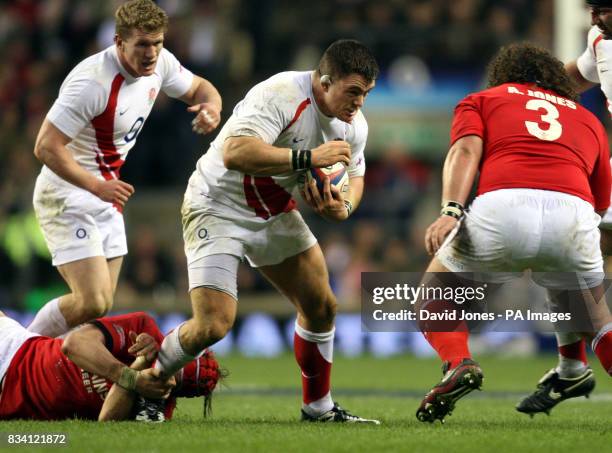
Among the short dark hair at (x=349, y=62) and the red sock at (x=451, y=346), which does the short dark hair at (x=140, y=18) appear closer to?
the short dark hair at (x=349, y=62)

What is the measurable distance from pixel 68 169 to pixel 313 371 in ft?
6.45

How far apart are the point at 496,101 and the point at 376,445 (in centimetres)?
200

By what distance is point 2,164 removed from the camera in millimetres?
18156

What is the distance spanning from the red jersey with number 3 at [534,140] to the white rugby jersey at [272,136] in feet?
2.63

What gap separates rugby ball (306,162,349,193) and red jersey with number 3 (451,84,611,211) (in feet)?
2.38

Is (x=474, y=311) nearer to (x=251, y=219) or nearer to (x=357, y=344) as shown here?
(x=251, y=219)

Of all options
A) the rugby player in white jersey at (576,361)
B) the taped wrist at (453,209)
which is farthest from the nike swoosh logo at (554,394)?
the taped wrist at (453,209)

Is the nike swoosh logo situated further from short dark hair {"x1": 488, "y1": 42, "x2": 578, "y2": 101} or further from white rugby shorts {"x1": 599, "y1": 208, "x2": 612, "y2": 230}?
short dark hair {"x1": 488, "y1": 42, "x2": 578, "y2": 101}

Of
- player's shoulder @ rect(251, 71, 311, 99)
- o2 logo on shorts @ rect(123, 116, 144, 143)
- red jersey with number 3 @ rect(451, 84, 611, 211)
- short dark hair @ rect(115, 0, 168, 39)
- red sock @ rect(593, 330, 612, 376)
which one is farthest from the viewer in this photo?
o2 logo on shorts @ rect(123, 116, 144, 143)

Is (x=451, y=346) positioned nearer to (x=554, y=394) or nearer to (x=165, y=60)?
(x=554, y=394)

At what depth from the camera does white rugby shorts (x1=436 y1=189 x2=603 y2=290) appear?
6.04 meters

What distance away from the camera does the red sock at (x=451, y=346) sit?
20.4ft

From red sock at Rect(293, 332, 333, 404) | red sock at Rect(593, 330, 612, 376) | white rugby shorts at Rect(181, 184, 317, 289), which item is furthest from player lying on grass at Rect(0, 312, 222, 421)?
red sock at Rect(593, 330, 612, 376)

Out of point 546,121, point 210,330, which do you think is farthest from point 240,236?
point 546,121
